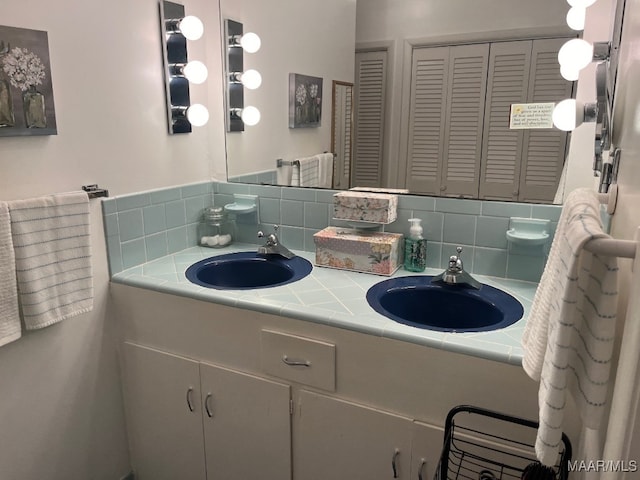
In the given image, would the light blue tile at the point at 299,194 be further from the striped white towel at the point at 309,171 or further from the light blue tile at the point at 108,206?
the light blue tile at the point at 108,206

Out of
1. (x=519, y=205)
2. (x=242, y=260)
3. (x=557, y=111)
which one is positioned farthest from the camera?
(x=242, y=260)

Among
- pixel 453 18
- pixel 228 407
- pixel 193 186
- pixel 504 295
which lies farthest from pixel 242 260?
pixel 453 18

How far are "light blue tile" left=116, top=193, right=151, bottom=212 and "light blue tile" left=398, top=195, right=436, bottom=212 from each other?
941mm

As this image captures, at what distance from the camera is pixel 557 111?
58.2 inches

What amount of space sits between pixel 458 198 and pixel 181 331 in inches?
41.4

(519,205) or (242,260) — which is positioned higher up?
(519,205)

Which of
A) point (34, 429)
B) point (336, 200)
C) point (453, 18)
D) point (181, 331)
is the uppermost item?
point (453, 18)

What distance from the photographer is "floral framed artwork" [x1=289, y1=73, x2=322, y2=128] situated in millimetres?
1953

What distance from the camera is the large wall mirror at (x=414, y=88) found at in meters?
1.55

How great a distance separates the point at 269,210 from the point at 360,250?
52 centimetres

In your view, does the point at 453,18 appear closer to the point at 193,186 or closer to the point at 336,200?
the point at 336,200

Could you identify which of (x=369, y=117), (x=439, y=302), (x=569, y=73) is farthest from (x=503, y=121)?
(x=439, y=302)

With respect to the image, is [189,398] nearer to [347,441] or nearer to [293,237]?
[347,441]

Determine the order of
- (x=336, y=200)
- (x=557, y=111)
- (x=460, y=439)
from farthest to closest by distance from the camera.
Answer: (x=336, y=200) < (x=557, y=111) < (x=460, y=439)
